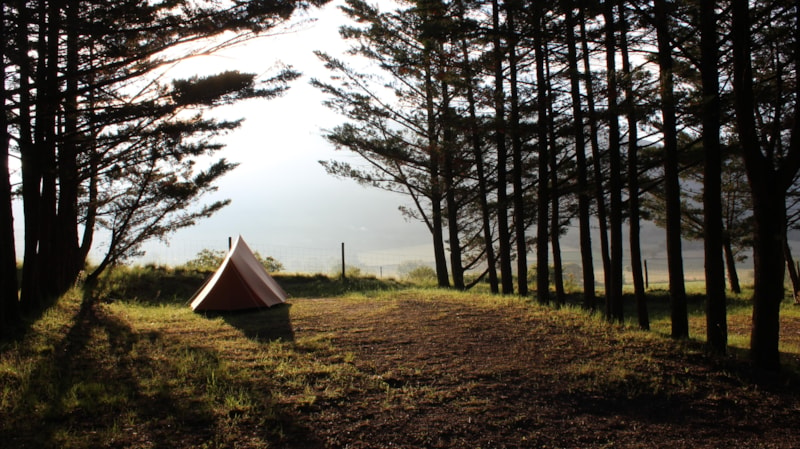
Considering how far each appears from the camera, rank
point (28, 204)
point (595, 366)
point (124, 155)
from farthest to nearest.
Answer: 1. point (124, 155)
2. point (28, 204)
3. point (595, 366)

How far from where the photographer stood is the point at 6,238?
259 inches

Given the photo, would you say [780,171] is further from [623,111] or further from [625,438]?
[625,438]

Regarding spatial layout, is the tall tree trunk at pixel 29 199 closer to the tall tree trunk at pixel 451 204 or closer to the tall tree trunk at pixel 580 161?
the tall tree trunk at pixel 580 161

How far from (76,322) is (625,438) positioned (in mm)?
7477

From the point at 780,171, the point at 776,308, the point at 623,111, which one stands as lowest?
the point at 776,308

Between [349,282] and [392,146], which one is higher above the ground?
[392,146]

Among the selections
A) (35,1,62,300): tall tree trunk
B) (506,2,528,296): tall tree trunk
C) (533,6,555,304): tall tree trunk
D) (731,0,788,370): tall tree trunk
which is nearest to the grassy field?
(731,0,788,370): tall tree trunk

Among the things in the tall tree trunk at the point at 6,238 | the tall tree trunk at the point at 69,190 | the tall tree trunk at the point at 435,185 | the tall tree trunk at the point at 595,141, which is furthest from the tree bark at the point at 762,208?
the tall tree trunk at the point at 6,238

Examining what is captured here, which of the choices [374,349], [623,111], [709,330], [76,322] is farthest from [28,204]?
[709,330]

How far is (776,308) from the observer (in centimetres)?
558

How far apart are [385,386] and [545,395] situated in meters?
1.47

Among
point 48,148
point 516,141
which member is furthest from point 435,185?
point 48,148

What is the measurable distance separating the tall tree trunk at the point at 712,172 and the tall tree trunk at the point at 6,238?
8808 millimetres

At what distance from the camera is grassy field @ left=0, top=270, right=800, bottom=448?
3754 mm
